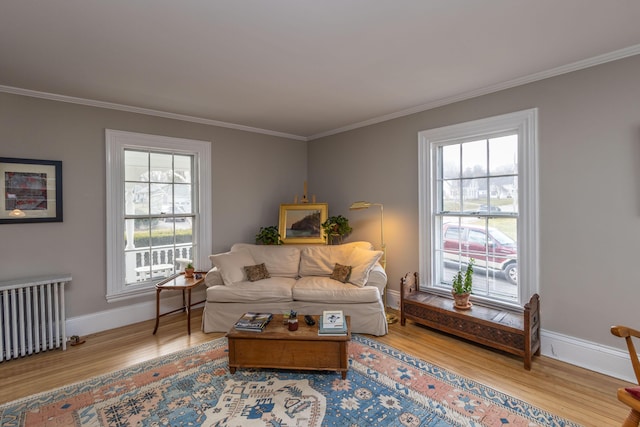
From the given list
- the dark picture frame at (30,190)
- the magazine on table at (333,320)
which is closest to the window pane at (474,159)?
the magazine on table at (333,320)

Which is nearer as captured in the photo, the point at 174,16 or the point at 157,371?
the point at 174,16

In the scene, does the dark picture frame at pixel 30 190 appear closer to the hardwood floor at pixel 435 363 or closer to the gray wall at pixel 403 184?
the gray wall at pixel 403 184

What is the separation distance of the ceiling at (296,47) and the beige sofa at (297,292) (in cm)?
189

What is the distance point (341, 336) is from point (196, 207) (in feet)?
9.06

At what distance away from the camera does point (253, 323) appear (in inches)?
105

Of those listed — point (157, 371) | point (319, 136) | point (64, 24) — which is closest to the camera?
point (64, 24)

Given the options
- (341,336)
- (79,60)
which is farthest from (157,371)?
(79,60)

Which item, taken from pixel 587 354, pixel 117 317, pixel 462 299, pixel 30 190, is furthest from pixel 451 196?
pixel 30 190

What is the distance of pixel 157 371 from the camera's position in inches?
103

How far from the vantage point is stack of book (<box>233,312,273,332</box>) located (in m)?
2.58

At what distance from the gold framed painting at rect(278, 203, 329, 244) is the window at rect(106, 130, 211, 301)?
→ 108 centimetres

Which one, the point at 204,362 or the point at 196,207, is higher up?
the point at 196,207

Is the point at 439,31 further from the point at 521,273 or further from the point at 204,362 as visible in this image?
the point at 204,362

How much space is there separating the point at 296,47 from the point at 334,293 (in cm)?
239
